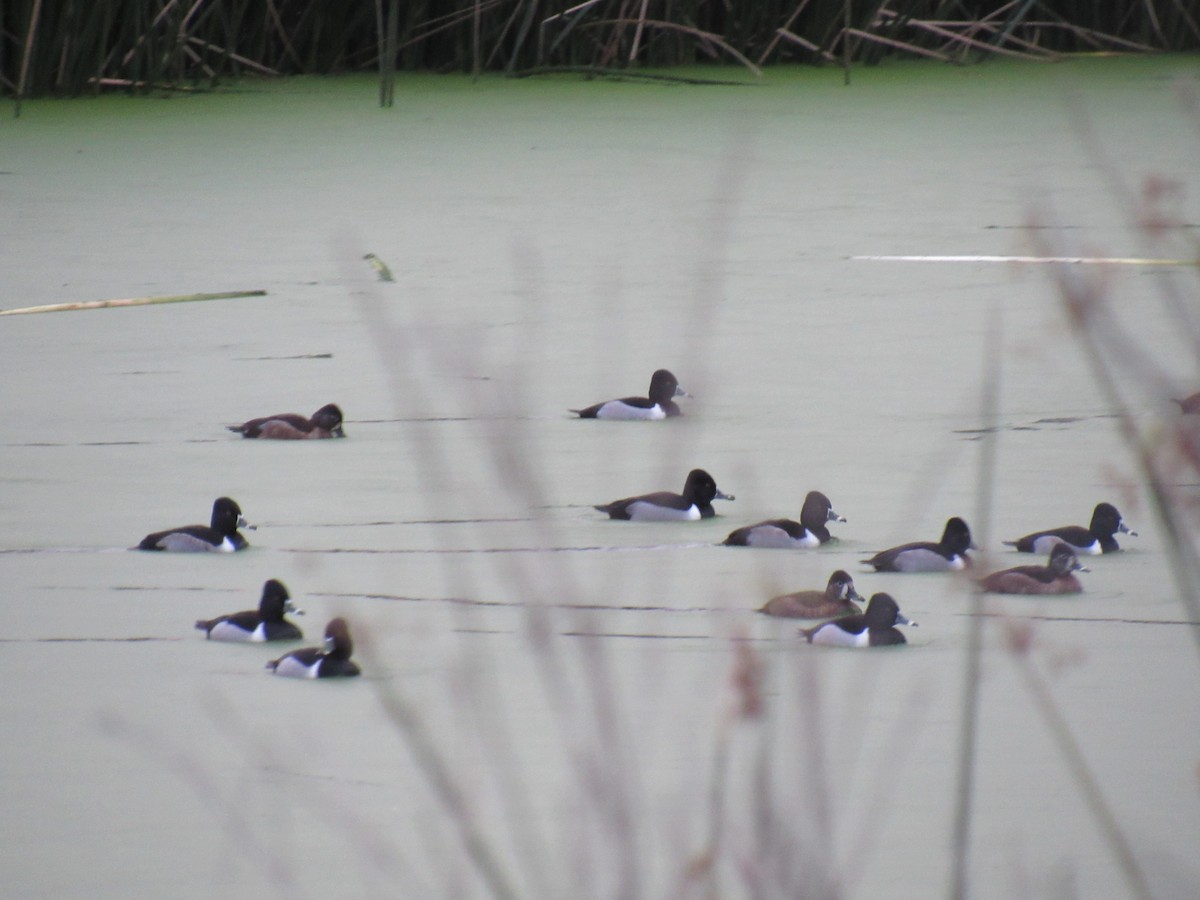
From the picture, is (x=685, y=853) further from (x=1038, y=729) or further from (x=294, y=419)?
(x=294, y=419)

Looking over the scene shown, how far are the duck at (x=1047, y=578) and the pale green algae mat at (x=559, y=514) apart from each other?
0.08ft

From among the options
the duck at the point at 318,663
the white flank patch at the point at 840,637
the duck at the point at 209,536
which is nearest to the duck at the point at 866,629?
the white flank patch at the point at 840,637

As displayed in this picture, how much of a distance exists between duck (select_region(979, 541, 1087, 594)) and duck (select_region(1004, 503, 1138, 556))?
9cm

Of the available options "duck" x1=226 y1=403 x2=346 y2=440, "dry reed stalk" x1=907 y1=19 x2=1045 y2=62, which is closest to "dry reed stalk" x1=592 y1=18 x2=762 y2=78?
"dry reed stalk" x1=907 y1=19 x2=1045 y2=62

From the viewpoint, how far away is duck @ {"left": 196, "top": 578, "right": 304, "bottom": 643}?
283cm

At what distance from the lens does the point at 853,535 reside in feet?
11.1

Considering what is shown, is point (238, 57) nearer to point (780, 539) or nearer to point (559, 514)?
point (559, 514)

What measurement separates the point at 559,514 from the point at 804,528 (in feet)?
1.41

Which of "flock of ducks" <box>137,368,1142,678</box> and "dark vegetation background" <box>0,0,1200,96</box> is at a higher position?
"dark vegetation background" <box>0,0,1200,96</box>

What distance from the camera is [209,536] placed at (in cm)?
326

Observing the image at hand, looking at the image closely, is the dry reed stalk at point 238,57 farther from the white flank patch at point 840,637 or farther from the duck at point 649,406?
the white flank patch at point 840,637

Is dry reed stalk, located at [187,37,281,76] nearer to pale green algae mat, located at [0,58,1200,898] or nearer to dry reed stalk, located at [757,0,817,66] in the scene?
pale green algae mat, located at [0,58,1200,898]

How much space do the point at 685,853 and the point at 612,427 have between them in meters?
2.68

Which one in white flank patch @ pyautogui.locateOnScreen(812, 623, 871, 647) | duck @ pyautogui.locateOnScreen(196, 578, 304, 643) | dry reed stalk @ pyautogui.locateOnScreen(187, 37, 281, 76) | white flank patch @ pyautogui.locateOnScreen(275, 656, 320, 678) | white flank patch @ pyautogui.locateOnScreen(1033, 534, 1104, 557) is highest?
dry reed stalk @ pyautogui.locateOnScreen(187, 37, 281, 76)
